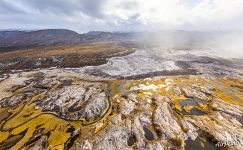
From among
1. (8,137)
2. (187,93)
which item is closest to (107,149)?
(8,137)

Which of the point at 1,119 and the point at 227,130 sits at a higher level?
the point at 227,130

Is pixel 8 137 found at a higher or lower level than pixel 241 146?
lower

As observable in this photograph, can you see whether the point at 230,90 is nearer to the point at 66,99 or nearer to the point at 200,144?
the point at 200,144

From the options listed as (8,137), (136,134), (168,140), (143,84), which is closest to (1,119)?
(8,137)

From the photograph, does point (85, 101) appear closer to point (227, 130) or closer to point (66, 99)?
point (66, 99)

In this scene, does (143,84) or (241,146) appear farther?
(143,84)

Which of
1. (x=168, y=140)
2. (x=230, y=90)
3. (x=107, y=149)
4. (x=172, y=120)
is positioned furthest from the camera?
(x=230, y=90)

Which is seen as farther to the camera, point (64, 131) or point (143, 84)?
point (143, 84)

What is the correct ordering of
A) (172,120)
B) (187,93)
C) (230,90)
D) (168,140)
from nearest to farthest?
1. (168,140)
2. (172,120)
3. (187,93)
4. (230,90)

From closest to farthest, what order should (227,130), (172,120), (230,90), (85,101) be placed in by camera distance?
(227,130) → (172,120) → (85,101) → (230,90)

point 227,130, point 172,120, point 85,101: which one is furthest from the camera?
point 85,101
